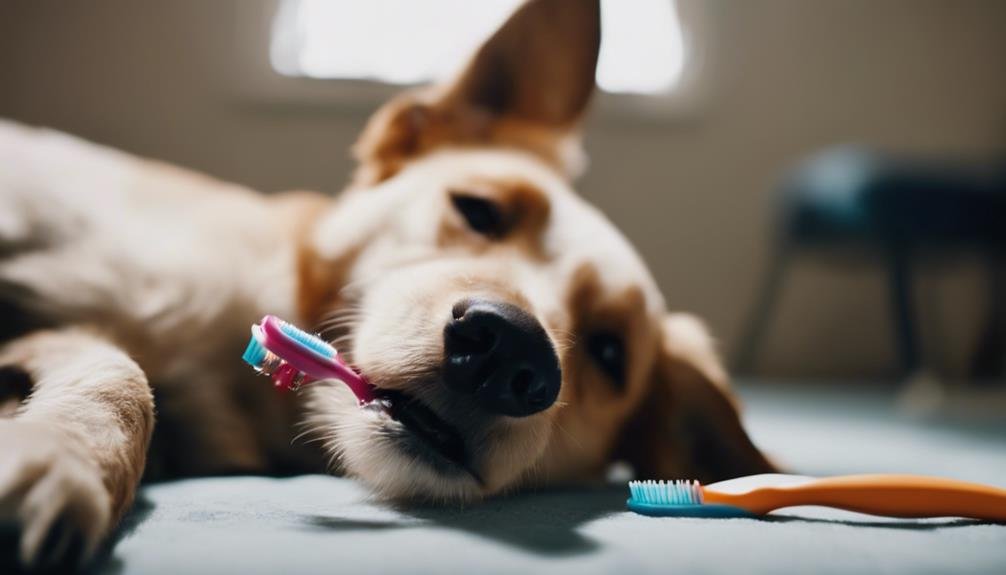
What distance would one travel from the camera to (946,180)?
3604mm

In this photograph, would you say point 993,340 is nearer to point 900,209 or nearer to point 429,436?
point 900,209

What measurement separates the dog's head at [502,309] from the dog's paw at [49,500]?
0.34 metres

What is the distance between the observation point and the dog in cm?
91

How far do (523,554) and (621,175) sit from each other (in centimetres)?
365

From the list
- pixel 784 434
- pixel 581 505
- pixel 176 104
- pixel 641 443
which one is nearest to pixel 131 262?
pixel 581 505

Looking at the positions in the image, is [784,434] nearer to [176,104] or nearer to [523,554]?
[523,554]

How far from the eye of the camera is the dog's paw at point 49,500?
1.96 feet

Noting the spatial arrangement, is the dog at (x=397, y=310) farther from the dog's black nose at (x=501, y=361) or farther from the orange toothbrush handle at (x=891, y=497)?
the orange toothbrush handle at (x=891, y=497)

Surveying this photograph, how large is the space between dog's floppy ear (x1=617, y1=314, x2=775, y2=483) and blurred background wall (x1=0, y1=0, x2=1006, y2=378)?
277 centimetres

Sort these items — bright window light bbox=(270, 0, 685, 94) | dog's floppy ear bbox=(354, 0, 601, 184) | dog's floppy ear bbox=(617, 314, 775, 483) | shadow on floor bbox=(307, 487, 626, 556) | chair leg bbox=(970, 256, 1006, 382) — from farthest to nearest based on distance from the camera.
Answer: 1. chair leg bbox=(970, 256, 1006, 382)
2. bright window light bbox=(270, 0, 685, 94)
3. dog's floppy ear bbox=(354, 0, 601, 184)
4. dog's floppy ear bbox=(617, 314, 775, 483)
5. shadow on floor bbox=(307, 487, 626, 556)

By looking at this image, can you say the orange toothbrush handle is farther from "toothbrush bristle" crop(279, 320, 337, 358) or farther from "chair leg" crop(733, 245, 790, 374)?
"chair leg" crop(733, 245, 790, 374)

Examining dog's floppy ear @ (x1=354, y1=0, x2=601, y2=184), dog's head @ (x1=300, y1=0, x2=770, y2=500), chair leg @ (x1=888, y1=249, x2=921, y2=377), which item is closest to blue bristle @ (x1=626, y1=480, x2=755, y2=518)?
dog's head @ (x1=300, y1=0, x2=770, y2=500)

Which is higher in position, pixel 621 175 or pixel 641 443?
pixel 621 175

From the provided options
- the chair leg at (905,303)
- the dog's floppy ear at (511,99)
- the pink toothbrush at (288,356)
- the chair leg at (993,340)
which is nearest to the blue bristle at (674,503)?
the pink toothbrush at (288,356)
